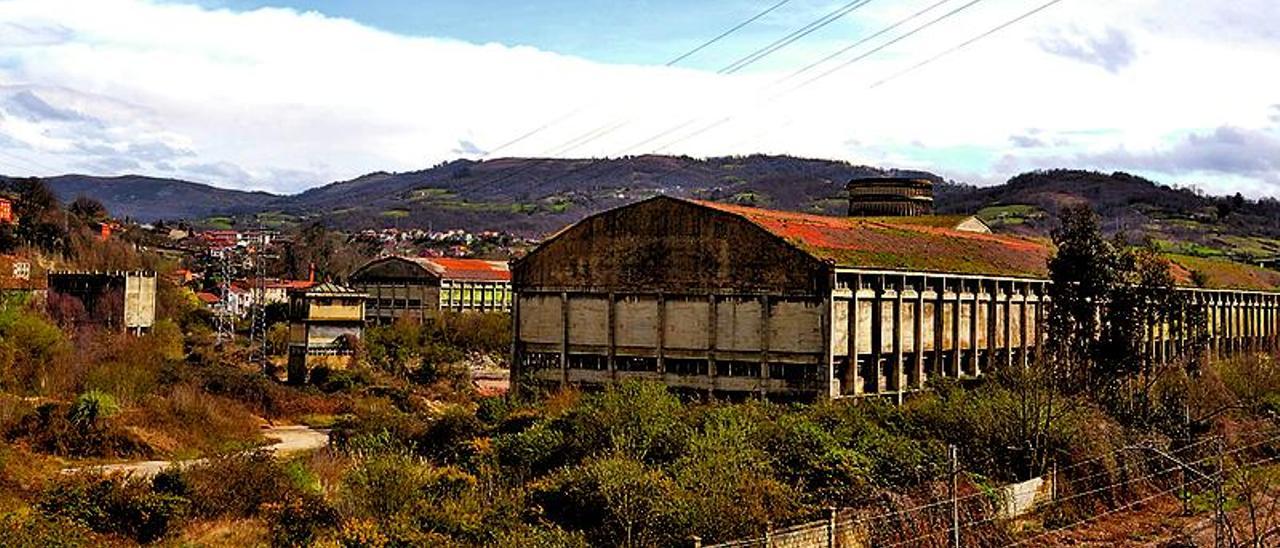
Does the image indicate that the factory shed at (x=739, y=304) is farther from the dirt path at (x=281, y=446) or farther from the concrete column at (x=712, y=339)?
the dirt path at (x=281, y=446)

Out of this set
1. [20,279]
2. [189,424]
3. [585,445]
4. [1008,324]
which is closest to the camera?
[585,445]

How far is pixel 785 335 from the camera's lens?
119 feet

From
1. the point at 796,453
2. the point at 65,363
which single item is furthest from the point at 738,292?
the point at 65,363

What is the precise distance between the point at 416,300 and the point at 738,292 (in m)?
53.9

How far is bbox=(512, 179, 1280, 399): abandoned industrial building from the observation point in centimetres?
3612

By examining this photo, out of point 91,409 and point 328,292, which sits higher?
point 328,292

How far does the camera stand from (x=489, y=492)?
81.2 feet

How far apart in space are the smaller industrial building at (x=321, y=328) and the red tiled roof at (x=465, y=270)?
92.0 feet

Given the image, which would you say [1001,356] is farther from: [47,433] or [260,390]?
[47,433]

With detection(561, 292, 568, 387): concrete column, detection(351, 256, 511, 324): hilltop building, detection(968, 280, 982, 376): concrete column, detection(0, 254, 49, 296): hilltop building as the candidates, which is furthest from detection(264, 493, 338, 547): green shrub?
detection(351, 256, 511, 324): hilltop building

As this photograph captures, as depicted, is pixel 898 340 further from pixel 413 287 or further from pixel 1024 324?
pixel 413 287

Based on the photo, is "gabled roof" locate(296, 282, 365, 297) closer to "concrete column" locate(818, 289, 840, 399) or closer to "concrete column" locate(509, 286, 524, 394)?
"concrete column" locate(509, 286, 524, 394)

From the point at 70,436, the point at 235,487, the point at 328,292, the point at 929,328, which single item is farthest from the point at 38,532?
the point at 328,292

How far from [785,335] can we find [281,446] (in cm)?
1686
